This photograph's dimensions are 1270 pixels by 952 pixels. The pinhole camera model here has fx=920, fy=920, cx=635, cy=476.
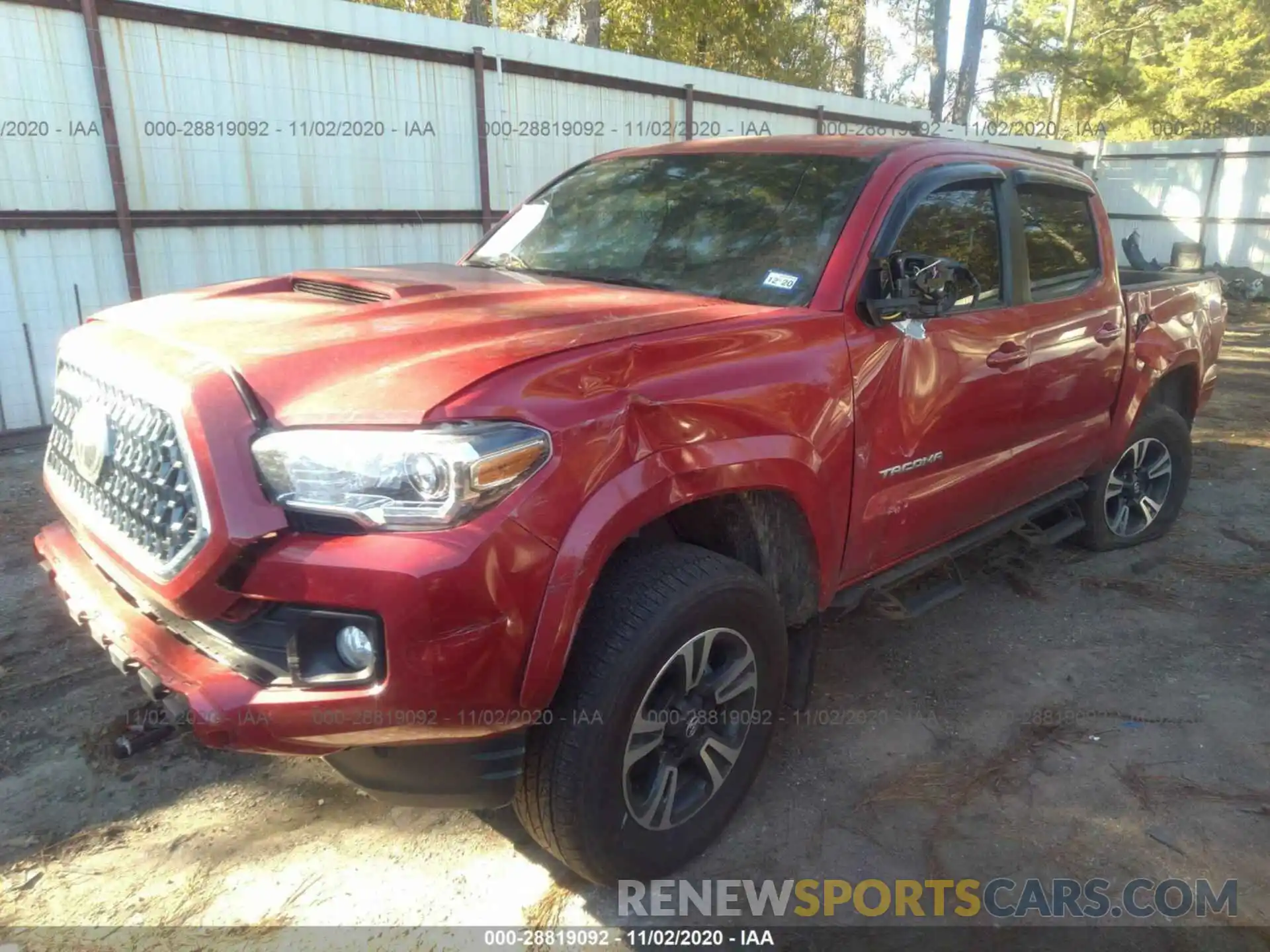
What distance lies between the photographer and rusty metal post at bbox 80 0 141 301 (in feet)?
20.5

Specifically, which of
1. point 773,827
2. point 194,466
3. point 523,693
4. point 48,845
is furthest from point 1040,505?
point 48,845

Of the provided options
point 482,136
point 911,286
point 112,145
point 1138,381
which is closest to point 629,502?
point 911,286

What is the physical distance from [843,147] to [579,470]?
1982mm

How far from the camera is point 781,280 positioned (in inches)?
116

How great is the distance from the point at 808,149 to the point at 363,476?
2.23m

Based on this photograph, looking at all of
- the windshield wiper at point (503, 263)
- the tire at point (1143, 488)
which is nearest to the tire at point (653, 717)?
the windshield wiper at point (503, 263)

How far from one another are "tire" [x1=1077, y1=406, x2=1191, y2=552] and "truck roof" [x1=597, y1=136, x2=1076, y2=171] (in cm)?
164

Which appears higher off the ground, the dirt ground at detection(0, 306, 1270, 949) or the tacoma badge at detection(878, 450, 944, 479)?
the tacoma badge at detection(878, 450, 944, 479)

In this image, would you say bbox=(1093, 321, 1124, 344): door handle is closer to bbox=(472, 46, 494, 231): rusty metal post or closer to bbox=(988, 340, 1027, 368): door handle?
bbox=(988, 340, 1027, 368): door handle

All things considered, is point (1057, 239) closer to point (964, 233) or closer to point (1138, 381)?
point (964, 233)

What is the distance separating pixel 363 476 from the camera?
1.92 m

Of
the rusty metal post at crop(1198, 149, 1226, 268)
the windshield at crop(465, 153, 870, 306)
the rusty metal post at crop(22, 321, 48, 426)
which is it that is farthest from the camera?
the rusty metal post at crop(1198, 149, 1226, 268)

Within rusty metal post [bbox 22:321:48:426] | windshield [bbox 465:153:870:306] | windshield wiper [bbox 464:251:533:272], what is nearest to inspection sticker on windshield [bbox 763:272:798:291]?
windshield [bbox 465:153:870:306]

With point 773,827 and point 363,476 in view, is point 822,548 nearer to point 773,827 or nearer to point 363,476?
point 773,827
